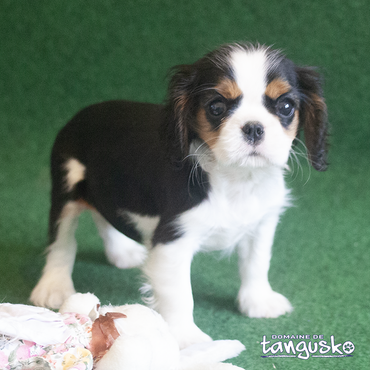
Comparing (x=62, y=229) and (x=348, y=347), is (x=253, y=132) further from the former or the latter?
(x=62, y=229)

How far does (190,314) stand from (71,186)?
31.9 inches

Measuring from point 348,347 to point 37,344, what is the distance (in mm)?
1154

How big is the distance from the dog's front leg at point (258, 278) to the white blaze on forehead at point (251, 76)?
631 millimetres

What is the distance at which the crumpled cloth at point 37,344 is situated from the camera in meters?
1.48

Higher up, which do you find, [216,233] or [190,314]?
[216,233]

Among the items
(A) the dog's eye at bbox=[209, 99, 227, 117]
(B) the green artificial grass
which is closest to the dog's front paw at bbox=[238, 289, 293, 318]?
(B) the green artificial grass

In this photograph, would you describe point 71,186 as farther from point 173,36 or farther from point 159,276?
point 173,36

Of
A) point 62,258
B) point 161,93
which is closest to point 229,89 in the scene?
point 62,258

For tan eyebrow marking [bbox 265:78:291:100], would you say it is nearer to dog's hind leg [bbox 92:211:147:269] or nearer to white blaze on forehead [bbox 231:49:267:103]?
white blaze on forehead [bbox 231:49:267:103]

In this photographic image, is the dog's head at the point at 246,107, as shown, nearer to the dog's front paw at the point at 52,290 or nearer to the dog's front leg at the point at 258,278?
the dog's front leg at the point at 258,278

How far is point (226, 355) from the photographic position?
1.97 metres

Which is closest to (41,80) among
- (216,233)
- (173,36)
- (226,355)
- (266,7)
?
(173,36)

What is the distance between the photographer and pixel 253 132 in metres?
1.84

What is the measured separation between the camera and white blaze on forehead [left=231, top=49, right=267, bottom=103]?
191 cm
